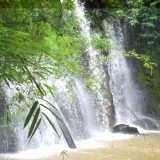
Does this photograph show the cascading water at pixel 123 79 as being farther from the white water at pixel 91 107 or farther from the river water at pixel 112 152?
the river water at pixel 112 152

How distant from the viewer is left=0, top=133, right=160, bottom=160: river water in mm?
2693

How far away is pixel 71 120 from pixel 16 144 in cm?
96

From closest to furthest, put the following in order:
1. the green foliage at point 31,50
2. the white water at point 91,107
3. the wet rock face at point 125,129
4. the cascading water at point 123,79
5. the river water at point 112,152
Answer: the green foliage at point 31,50 → the river water at point 112,152 → the white water at point 91,107 → the wet rock face at point 125,129 → the cascading water at point 123,79

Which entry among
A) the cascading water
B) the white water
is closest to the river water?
the white water

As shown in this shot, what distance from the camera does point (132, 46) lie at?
5715mm

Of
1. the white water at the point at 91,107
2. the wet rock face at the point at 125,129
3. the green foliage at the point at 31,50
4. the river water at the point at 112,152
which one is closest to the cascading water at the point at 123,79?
the white water at the point at 91,107

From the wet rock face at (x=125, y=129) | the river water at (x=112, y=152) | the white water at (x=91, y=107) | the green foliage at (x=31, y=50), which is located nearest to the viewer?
the green foliage at (x=31, y=50)

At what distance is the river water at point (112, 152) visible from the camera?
106 inches

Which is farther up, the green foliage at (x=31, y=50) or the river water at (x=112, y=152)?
the green foliage at (x=31, y=50)

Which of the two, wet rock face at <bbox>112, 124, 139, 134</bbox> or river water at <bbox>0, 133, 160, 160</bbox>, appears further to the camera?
wet rock face at <bbox>112, 124, 139, 134</bbox>

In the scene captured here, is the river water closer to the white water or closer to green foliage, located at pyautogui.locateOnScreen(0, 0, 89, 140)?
the white water

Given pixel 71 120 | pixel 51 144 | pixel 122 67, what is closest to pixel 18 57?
pixel 51 144

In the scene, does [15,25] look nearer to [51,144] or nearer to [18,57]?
[18,57]

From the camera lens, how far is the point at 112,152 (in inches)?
114
